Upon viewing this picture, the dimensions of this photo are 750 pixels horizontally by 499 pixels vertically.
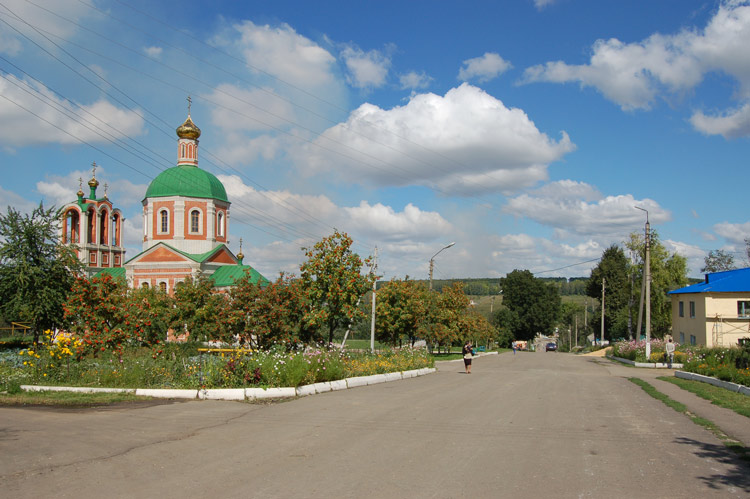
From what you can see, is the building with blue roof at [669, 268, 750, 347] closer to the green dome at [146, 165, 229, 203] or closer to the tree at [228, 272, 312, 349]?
the tree at [228, 272, 312, 349]

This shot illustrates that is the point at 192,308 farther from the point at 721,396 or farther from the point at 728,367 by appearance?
the point at 728,367

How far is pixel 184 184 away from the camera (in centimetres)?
4666

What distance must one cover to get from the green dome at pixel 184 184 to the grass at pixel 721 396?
124ft

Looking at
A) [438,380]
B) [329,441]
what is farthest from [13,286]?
[329,441]

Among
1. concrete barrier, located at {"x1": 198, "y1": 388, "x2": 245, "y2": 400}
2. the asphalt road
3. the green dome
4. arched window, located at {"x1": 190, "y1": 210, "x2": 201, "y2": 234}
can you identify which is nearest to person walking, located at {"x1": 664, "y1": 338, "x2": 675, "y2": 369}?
the asphalt road

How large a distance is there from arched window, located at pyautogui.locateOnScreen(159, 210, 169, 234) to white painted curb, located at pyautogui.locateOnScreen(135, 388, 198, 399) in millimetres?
36316

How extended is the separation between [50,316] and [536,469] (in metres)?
24.2

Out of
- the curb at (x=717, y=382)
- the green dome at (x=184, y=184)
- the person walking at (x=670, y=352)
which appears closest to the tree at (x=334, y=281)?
the curb at (x=717, y=382)

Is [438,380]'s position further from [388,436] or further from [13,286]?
[13,286]

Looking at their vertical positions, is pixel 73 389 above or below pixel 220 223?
below

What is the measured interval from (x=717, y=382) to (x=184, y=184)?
39.8 m

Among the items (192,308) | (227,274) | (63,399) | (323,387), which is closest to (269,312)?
(323,387)

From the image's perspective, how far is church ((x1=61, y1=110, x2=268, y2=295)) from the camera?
45.7 metres

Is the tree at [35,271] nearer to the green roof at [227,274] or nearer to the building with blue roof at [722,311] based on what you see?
the green roof at [227,274]
